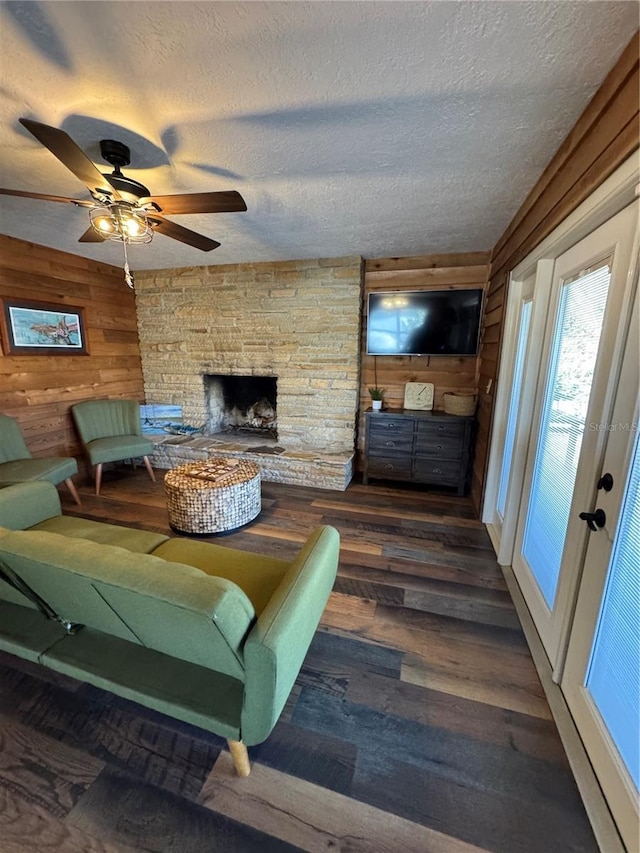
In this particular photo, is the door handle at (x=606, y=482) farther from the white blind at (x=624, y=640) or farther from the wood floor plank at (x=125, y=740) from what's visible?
the wood floor plank at (x=125, y=740)

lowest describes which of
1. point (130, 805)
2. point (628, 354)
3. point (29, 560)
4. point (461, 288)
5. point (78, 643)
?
point (130, 805)

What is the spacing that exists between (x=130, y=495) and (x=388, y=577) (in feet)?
8.69

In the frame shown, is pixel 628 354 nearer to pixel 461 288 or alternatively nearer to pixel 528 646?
pixel 528 646

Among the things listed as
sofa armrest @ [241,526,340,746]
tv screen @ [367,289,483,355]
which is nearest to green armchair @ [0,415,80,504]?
sofa armrest @ [241,526,340,746]

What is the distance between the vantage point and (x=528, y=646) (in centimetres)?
167

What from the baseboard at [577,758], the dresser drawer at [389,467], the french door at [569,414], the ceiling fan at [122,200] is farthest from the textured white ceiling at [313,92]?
the baseboard at [577,758]

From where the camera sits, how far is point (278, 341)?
3.76 meters

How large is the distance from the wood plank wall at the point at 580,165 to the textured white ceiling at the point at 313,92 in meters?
0.06

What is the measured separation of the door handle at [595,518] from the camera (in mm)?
1196

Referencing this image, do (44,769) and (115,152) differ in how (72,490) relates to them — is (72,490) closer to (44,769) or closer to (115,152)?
(44,769)

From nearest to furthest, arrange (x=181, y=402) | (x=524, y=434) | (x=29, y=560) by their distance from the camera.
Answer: (x=29, y=560), (x=524, y=434), (x=181, y=402)

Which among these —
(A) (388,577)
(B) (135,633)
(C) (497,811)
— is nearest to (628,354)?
(C) (497,811)

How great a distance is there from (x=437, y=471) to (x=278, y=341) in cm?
221

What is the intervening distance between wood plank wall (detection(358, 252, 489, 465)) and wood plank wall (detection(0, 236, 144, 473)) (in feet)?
9.57
